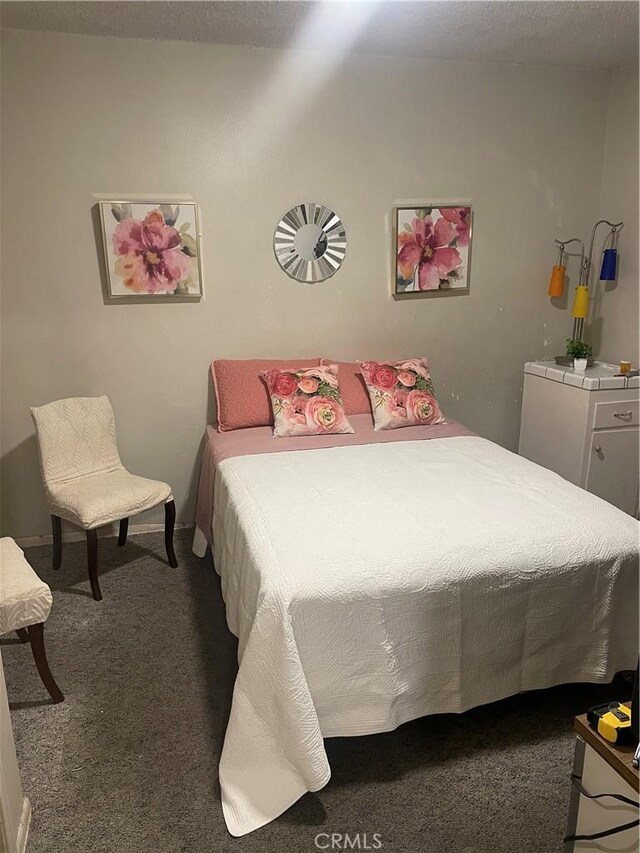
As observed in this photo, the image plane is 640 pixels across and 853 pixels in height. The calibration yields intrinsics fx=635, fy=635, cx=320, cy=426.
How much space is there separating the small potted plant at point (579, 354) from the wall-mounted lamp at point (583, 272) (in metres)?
0.18

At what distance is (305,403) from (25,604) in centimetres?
158

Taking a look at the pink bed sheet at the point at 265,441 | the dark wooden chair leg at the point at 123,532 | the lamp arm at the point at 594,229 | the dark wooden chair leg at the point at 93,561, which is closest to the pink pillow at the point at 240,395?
the pink bed sheet at the point at 265,441

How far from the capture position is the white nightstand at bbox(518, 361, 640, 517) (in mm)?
3338

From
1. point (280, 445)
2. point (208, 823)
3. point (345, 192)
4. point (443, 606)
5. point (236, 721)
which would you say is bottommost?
point (208, 823)

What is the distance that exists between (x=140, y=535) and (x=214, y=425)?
72 cm

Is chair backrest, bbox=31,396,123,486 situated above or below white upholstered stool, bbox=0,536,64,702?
above

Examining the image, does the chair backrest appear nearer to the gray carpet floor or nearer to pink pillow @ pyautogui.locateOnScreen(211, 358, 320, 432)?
pink pillow @ pyautogui.locateOnScreen(211, 358, 320, 432)

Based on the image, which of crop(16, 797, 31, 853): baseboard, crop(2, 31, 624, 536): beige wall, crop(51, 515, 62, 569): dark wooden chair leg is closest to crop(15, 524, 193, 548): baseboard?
crop(2, 31, 624, 536): beige wall

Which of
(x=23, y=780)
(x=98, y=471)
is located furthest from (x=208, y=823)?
(x=98, y=471)

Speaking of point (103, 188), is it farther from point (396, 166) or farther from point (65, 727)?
point (65, 727)

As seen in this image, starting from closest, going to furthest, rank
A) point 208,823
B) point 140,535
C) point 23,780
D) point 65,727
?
point 208,823 → point 23,780 → point 65,727 → point 140,535

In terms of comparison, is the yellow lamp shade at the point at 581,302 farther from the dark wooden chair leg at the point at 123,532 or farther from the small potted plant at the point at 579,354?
the dark wooden chair leg at the point at 123,532

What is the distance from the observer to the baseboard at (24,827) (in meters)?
1.61

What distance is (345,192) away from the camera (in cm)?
339
